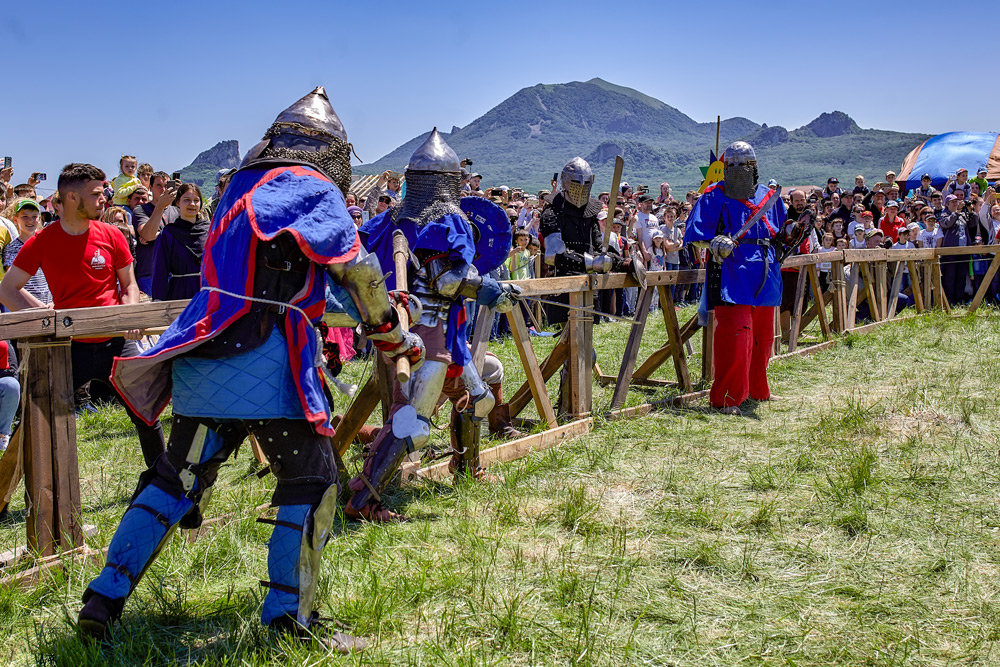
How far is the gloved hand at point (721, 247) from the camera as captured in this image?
20.0ft

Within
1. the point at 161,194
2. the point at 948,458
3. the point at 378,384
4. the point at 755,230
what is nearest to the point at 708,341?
the point at 755,230

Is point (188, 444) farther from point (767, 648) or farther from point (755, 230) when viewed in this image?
point (755, 230)

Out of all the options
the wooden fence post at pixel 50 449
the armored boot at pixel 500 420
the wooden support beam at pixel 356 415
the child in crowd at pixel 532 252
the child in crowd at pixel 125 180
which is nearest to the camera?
the wooden fence post at pixel 50 449

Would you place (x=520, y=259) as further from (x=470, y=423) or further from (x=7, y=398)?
(x=7, y=398)

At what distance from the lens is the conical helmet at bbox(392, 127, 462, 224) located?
4.41 metres

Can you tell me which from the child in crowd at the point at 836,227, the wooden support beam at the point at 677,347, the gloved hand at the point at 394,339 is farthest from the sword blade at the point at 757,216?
the child in crowd at the point at 836,227

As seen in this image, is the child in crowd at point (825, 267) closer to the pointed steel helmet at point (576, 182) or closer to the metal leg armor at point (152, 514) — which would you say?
the pointed steel helmet at point (576, 182)

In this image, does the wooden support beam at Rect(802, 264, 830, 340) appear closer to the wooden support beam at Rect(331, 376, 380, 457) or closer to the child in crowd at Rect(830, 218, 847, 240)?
the child in crowd at Rect(830, 218, 847, 240)

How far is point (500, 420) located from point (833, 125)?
9074 centimetres

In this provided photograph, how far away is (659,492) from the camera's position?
4363 mm

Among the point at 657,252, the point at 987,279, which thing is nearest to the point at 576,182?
the point at 657,252

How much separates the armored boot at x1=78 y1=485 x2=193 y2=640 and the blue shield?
8.20ft

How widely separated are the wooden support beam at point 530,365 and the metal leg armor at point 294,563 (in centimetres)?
274

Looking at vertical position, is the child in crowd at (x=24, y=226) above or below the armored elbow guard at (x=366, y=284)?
above
